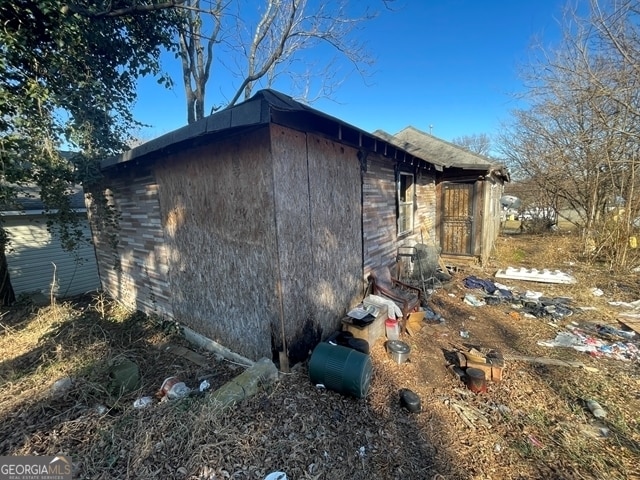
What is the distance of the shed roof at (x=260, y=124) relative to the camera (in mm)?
2383

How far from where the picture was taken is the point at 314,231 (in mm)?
3596

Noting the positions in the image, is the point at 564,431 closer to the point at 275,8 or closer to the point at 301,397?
the point at 301,397

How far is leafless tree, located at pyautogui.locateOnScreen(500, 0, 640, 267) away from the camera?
6.00 meters

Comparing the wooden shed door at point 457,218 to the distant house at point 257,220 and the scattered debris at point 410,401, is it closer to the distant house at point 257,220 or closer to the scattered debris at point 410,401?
the distant house at point 257,220

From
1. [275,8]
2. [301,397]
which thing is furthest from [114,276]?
[275,8]

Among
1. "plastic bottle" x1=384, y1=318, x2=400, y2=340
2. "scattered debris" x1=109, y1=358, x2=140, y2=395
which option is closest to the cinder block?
"plastic bottle" x1=384, y1=318, x2=400, y2=340

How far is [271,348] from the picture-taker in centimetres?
325

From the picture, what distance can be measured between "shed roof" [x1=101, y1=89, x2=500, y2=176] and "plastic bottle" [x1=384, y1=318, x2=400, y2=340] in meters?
2.71

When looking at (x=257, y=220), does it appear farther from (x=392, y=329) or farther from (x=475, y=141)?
(x=475, y=141)

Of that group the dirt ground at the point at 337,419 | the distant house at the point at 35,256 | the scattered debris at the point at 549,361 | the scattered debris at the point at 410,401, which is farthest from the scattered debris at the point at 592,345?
the distant house at the point at 35,256

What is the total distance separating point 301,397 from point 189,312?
96.6 inches

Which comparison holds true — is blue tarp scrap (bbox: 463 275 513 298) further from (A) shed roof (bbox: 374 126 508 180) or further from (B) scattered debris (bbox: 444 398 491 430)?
(B) scattered debris (bbox: 444 398 491 430)

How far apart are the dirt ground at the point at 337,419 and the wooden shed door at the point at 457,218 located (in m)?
4.33

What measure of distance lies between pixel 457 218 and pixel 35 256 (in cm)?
1238
